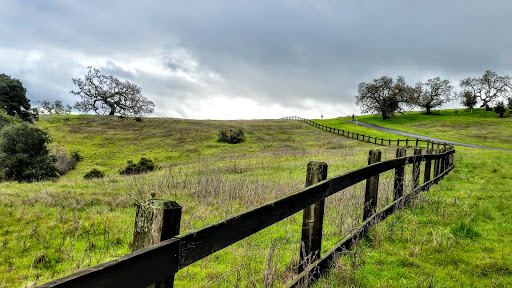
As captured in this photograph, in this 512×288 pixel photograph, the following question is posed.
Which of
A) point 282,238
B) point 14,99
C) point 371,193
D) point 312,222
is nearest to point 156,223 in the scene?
point 312,222

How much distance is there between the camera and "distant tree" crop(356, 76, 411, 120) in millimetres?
69688

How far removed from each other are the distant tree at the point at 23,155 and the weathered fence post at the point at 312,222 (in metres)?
26.4

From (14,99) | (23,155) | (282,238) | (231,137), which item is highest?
(14,99)

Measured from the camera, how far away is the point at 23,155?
24281 millimetres

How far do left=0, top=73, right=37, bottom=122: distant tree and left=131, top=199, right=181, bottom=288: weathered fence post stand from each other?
56704mm

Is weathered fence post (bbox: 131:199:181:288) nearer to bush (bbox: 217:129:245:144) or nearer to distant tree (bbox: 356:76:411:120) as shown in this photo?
bush (bbox: 217:129:245:144)

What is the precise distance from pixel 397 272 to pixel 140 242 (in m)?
3.70

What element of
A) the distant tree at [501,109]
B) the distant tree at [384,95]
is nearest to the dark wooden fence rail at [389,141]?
the distant tree at [384,95]

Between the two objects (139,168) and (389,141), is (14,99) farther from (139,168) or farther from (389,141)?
(389,141)

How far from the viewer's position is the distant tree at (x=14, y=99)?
45.7 m

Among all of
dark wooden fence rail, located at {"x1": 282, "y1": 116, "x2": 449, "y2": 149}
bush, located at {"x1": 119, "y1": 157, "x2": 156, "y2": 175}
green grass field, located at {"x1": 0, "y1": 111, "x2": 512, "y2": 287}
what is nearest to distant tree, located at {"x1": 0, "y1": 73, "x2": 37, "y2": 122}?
bush, located at {"x1": 119, "y1": 157, "x2": 156, "y2": 175}

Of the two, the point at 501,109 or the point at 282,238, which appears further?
the point at 501,109

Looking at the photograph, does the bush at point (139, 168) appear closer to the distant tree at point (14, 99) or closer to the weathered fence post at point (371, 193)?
the weathered fence post at point (371, 193)

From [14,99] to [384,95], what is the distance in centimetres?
7546
